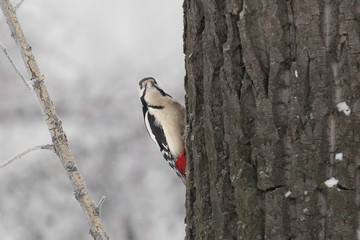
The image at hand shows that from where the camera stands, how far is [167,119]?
11.6ft

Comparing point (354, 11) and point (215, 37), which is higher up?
point (215, 37)

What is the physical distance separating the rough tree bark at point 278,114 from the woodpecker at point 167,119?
5.81 ft

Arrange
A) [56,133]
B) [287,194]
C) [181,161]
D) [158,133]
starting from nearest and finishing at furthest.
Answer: [287,194] → [56,133] → [181,161] → [158,133]

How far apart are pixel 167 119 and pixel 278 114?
79.8 inches

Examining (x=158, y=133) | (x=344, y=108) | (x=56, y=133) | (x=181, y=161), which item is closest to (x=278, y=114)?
(x=344, y=108)

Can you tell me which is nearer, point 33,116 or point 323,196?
point 323,196

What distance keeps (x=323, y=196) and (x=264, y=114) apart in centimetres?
25

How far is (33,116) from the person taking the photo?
6.16m

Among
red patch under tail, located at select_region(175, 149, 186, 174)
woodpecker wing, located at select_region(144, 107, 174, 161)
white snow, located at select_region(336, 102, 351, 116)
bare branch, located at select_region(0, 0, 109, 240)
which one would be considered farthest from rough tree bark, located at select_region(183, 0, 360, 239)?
woodpecker wing, located at select_region(144, 107, 174, 161)

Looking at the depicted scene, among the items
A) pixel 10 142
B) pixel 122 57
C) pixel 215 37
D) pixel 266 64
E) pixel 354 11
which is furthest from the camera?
pixel 122 57

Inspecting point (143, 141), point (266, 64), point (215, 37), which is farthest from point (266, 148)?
point (143, 141)

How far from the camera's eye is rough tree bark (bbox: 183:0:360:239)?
1.44 metres

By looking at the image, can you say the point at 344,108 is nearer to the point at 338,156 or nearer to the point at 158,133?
the point at 338,156

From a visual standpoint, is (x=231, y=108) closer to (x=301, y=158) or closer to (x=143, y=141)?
(x=301, y=158)
